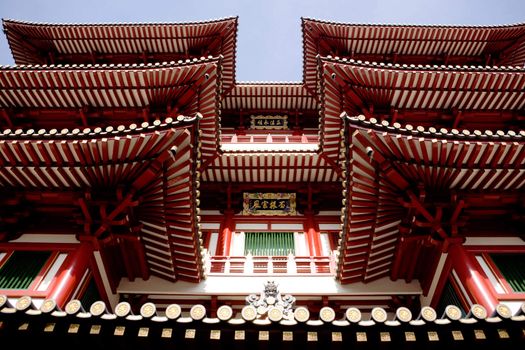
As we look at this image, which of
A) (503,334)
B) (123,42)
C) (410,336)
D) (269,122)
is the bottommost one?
(269,122)

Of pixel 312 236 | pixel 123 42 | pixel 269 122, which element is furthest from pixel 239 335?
pixel 123 42

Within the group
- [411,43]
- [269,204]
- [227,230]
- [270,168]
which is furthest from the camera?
[411,43]

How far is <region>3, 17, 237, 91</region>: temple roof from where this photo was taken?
61.2 ft

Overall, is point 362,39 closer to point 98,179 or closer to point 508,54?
point 508,54

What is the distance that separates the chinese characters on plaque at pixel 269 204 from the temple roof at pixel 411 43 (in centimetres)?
621

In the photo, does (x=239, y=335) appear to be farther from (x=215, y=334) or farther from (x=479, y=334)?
(x=479, y=334)

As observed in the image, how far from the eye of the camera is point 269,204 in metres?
14.7

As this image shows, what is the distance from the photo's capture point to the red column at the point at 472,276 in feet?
26.8

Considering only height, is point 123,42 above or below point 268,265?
above

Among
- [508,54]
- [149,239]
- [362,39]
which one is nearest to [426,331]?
[149,239]

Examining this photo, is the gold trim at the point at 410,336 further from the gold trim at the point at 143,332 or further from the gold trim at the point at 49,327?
the gold trim at the point at 49,327

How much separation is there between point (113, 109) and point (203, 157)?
3.72m

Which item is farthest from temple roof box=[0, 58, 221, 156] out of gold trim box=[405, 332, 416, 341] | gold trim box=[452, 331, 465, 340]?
gold trim box=[452, 331, 465, 340]

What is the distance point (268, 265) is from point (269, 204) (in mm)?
3205
